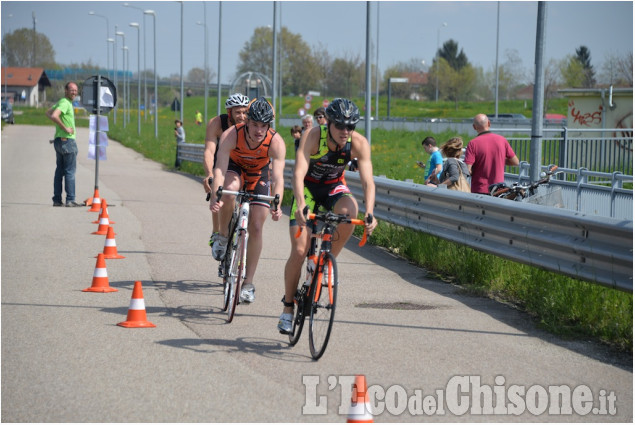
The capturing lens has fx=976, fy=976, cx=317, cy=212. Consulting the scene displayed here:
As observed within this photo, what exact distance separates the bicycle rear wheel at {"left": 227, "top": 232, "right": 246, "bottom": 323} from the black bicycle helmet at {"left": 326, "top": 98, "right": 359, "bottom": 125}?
1.66 m

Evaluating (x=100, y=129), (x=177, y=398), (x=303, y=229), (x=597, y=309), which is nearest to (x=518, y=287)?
(x=597, y=309)

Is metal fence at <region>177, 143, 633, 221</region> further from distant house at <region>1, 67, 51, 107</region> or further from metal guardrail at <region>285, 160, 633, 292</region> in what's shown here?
distant house at <region>1, 67, 51, 107</region>

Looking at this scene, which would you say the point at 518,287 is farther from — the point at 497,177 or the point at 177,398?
the point at 177,398

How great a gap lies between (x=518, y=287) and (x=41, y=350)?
14.7 ft

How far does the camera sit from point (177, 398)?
5.65 meters

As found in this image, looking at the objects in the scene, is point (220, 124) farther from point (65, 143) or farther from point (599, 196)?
point (65, 143)

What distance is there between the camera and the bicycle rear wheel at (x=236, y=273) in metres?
7.88

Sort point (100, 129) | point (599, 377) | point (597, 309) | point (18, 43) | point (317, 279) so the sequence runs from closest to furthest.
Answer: point (599, 377)
point (317, 279)
point (597, 309)
point (100, 129)
point (18, 43)

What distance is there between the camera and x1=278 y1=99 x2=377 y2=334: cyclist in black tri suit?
699cm

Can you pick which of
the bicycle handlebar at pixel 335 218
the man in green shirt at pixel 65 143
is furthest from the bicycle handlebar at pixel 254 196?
the man in green shirt at pixel 65 143

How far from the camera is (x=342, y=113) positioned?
22.4ft

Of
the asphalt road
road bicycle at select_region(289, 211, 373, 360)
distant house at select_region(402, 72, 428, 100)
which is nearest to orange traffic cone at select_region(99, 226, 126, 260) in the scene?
the asphalt road

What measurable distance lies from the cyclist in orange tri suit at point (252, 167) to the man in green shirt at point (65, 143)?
30.6 feet

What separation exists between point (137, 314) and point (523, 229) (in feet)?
12.0
